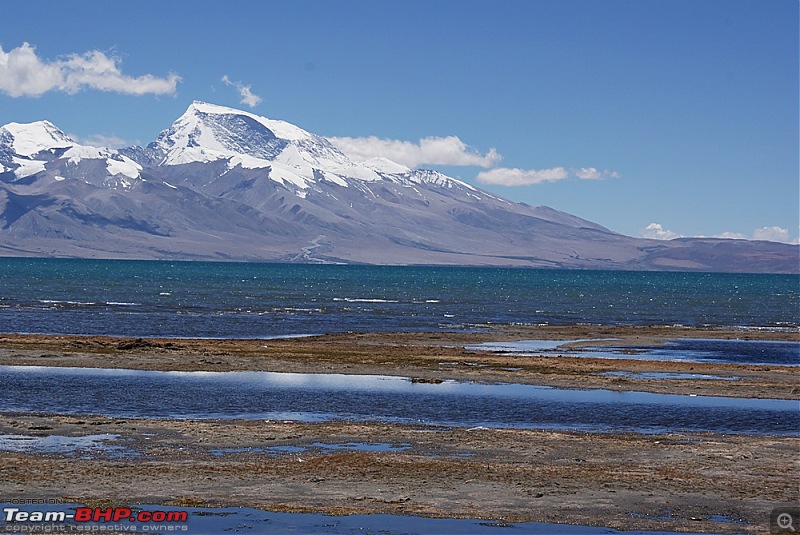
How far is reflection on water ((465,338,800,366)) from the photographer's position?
56372 mm

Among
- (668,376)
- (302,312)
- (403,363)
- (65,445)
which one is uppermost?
(668,376)

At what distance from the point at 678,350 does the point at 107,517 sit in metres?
48.7

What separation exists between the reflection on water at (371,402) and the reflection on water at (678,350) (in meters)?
17.2

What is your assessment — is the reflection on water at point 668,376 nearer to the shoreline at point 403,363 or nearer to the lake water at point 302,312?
the shoreline at point 403,363

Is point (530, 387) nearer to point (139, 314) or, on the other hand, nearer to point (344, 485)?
point (344, 485)

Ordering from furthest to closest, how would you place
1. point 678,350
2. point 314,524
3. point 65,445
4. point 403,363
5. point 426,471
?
point 678,350
point 403,363
point 65,445
point 426,471
point 314,524

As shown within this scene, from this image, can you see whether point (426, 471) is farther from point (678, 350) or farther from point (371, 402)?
point (678, 350)

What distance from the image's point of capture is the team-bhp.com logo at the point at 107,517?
18.4 meters

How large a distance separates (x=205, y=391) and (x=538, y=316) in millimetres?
63600

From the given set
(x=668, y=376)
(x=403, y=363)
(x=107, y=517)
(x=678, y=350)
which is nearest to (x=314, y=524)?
(x=107, y=517)

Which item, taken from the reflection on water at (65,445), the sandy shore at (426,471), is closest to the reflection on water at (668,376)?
the sandy shore at (426,471)

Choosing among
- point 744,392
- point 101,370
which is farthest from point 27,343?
point 744,392

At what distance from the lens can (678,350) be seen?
206 ft

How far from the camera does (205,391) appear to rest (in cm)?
3747
